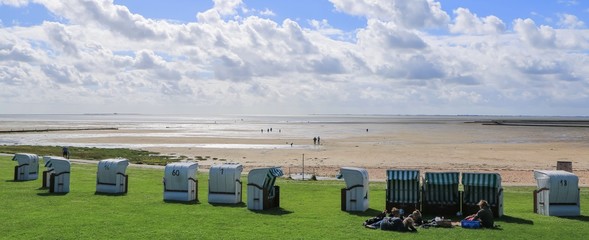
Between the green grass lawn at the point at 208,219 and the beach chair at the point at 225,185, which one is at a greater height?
the beach chair at the point at 225,185

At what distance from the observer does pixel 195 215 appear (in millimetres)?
18328

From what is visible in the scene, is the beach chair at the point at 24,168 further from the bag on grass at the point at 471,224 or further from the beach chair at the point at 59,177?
the bag on grass at the point at 471,224

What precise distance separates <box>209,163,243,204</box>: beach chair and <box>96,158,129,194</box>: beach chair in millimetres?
4643

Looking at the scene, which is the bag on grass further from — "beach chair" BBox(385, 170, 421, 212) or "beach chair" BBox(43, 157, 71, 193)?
"beach chair" BBox(43, 157, 71, 193)

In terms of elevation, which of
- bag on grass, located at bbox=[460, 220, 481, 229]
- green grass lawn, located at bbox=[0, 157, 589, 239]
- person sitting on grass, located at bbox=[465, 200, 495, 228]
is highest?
person sitting on grass, located at bbox=[465, 200, 495, 228]

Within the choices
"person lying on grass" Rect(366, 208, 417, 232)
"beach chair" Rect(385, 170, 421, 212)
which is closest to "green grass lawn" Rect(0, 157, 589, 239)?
"person lying on grass" Rect(366, 208, 417, 232)

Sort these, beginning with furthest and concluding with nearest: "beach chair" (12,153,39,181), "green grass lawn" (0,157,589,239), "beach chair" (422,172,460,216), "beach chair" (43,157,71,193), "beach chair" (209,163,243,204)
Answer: "beach chair" (12,153,39,181)
"beach chair" (43,157,71,193)
"beach chair" (209,163,243,204)
"beach chair" (422,172,460,216)
"green grass lawn" (0,157,589,239)

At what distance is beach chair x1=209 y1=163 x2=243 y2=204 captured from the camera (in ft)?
69.2

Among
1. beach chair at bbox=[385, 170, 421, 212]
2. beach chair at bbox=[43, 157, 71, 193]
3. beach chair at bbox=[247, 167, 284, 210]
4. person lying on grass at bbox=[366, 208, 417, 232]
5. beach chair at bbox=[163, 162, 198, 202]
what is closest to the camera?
person lying on grass at bbox=[366, 208, 417, 232]

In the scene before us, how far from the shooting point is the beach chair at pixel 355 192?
19.6 metres

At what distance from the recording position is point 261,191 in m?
19.9

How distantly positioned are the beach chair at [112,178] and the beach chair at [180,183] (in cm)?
290

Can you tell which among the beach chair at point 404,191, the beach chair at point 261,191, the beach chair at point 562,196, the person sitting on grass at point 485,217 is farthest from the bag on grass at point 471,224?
the beach chair at point 261,191

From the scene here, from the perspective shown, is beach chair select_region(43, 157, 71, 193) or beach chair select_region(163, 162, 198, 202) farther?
beach chair select_region(43, 157, 71, 193)
